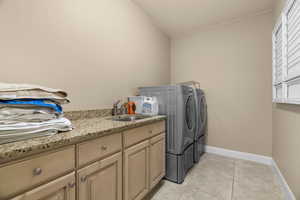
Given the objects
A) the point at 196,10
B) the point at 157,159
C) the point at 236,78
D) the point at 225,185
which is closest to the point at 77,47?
the point at 157,159

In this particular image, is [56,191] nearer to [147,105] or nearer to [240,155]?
[147,105]

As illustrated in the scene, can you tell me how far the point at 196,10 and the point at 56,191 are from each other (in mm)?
2867

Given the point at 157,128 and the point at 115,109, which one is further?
the point at 115,109

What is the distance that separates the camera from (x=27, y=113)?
0.76m

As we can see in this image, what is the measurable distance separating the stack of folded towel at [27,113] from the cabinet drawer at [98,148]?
18 centimetres

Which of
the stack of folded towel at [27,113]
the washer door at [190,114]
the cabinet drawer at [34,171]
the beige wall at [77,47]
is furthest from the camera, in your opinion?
the washer door at [190,114]

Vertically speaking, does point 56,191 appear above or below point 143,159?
above

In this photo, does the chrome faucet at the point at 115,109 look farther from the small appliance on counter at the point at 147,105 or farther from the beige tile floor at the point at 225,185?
the beige tile floor at the point at 225,185

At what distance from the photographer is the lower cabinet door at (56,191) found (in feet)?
2.06

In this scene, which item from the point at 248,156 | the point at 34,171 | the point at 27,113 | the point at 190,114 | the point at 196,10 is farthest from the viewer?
the point at 248,156

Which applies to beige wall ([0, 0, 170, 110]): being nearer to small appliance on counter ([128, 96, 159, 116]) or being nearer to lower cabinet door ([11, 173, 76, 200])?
small appliance on counter ([128, 96, 159, 116])

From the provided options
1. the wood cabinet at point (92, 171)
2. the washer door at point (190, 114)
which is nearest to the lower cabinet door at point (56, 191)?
the wood cabinet at point (92, 171)

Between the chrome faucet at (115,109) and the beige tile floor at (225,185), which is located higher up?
the chrome faucet at (115,109)

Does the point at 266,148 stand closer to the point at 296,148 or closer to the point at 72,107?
the point at 296,148
